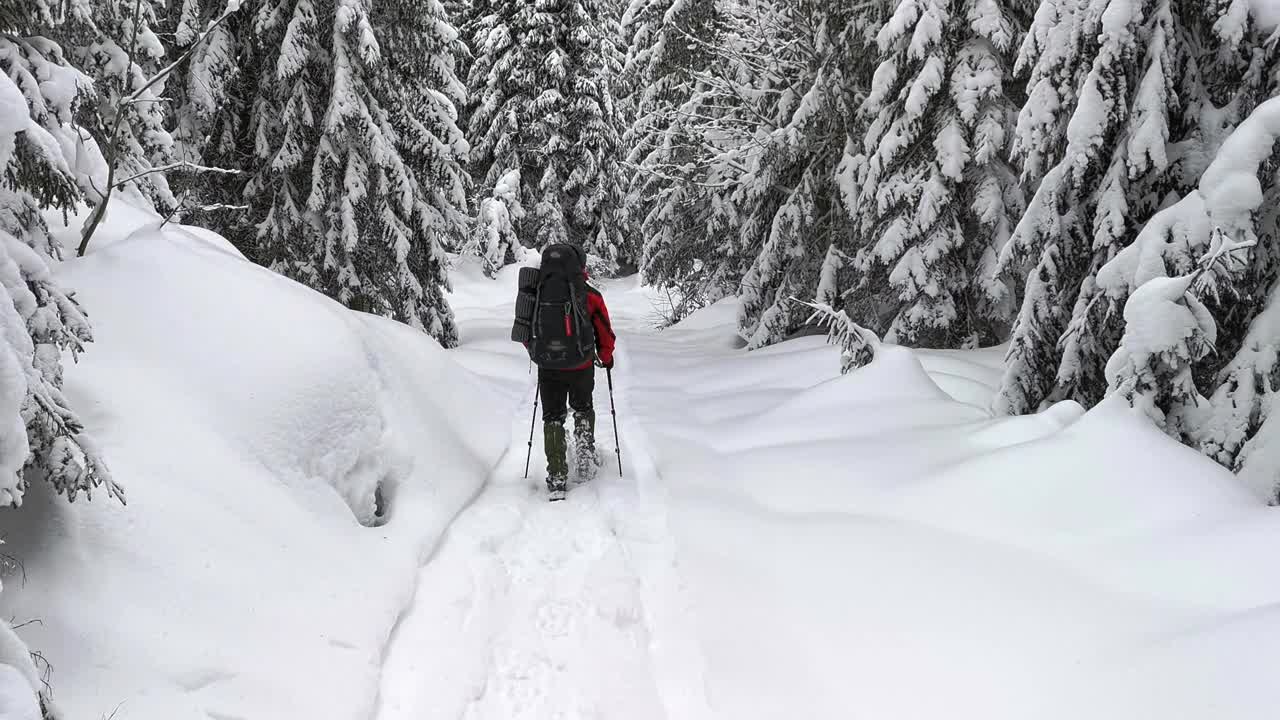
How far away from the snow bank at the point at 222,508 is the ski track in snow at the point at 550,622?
0.22m

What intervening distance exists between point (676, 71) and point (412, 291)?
738 centimetres

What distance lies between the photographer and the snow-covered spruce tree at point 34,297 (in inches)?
88.4

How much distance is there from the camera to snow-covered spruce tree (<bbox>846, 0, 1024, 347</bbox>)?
962 centimetres

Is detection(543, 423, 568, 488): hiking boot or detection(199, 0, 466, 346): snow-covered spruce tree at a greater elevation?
detection(199, 0, 466, 346): snow-covered spruce tree

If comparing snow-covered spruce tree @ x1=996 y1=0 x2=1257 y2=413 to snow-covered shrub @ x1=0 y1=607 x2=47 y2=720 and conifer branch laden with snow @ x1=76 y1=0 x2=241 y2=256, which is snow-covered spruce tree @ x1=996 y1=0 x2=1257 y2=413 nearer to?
conifer branch laden with snow @ x1=76 y1=0 x2=241 y2=256

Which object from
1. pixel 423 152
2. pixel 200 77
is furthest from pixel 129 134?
pixel 423 152

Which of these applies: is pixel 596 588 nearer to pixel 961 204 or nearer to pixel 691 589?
pixel 691 589

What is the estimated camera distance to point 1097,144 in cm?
586

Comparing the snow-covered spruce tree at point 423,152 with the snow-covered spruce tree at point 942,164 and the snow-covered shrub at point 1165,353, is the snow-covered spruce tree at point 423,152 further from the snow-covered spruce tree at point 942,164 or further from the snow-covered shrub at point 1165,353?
the snow-covered shrub at point 1165,353


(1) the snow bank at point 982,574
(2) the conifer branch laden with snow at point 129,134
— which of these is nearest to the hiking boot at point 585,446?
(1) the snow bank at point 982,574

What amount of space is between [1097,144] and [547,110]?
939 inches

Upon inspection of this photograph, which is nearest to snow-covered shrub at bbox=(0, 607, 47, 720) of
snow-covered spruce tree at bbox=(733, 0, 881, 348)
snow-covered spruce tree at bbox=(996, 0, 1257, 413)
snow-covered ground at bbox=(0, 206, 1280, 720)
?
snow-covered ground at bbox=(0, 206, 1280, 720)

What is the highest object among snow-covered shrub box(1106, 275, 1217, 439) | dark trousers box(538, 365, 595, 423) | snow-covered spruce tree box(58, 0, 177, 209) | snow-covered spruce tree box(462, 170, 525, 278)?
snow-covered spruce tree box(58, 0, 177, 209)

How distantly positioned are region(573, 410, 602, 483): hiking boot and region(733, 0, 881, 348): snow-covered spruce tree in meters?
6.62
